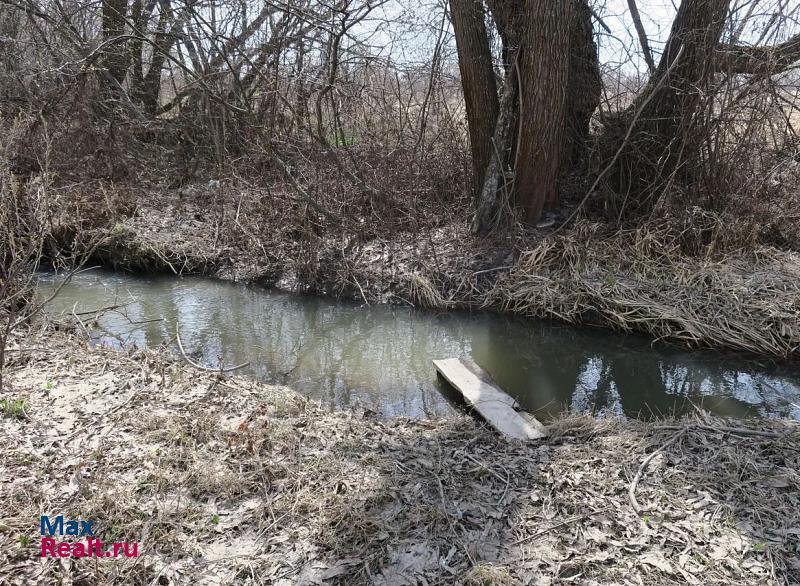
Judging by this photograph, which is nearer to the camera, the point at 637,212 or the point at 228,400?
the point at 228,400

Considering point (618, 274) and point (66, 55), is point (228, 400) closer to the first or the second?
point (618, 274)

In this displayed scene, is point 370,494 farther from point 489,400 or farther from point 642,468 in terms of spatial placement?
point 489,400

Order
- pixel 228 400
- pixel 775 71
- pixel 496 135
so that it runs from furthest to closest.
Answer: pixel 496 135 < pixel 775 71 < pixel 228 400

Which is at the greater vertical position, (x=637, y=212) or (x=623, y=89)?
(x=623, y=89)

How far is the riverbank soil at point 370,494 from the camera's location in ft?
9.26

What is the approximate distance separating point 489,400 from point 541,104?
14.2ft

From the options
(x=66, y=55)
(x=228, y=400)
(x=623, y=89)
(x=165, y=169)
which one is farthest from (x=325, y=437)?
(x=66, y=55)

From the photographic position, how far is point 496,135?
7.89m

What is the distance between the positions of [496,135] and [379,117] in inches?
92.9

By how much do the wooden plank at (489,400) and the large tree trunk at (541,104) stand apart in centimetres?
340

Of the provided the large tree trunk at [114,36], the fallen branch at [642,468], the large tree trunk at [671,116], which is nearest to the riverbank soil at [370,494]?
the fallen branch at [642,468]

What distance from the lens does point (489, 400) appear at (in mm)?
4875

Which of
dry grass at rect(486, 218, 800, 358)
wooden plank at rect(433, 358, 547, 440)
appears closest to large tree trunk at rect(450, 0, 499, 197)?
dry grass at rect(486, 218, 800, 358)
